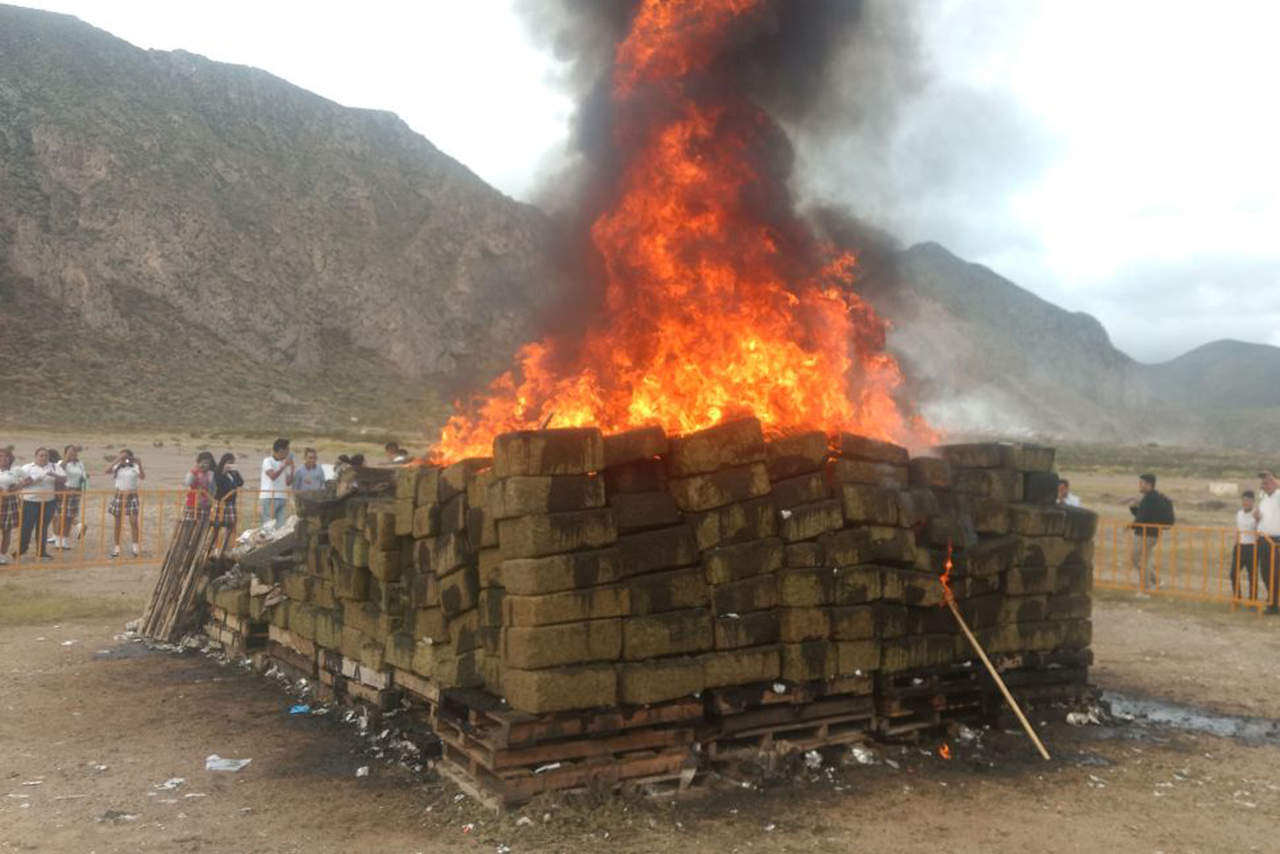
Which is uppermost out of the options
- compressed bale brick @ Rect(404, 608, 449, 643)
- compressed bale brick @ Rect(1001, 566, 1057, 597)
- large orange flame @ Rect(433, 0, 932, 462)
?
large orange flame @ Rect(433, 0, 932, 462)

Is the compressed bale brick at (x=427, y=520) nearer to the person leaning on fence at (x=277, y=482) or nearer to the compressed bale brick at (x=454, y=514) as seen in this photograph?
the compressed bale brick at (x=454, y=514)

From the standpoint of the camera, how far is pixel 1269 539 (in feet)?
46.4

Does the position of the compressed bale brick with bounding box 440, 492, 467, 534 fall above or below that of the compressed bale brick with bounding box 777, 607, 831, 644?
above

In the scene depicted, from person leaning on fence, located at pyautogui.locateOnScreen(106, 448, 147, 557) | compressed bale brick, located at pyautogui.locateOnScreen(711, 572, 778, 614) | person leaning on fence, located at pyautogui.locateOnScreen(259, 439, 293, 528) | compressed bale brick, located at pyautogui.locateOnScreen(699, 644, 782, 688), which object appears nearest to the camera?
compressed bale brick, located at pyautogui.locateOnScreen(699, 644, 782, 688)

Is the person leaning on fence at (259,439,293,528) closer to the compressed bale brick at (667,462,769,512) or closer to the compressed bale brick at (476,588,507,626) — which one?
the compressed bale brick at (476,588,507,626)

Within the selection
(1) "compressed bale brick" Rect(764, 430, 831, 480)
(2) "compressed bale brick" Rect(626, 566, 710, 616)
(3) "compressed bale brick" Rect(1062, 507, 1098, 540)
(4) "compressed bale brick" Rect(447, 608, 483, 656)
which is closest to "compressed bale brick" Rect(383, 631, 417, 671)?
(4) "compressed bale brick" Rect(447, 608, 483, 656)

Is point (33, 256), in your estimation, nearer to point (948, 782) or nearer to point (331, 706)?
point (331, 706)

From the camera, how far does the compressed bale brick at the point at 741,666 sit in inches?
259

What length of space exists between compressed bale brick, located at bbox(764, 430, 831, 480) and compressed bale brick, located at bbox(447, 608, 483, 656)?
2.30 metres

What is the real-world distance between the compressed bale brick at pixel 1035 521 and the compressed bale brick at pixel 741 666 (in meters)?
2.85

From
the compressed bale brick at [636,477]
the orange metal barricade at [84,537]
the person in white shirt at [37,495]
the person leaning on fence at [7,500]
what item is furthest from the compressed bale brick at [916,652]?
the person leaning on fence at [7,500]

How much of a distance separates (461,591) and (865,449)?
316 centimetres

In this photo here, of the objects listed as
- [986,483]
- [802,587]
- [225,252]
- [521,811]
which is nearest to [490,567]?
[521,811]

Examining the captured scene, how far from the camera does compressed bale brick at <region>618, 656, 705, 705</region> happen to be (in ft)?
20.6
